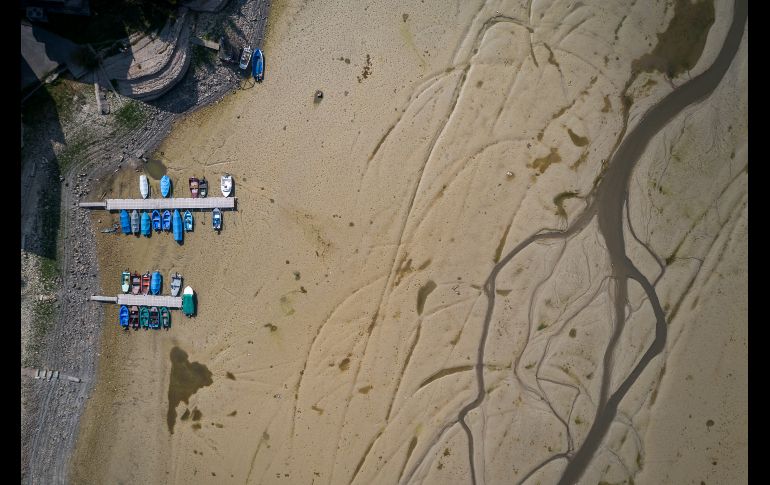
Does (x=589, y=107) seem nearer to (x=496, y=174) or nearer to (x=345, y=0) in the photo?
(x=496, y=174)

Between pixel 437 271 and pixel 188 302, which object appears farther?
pixel 188 302

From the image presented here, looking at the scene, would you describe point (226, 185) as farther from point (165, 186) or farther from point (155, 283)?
point (155, 283)

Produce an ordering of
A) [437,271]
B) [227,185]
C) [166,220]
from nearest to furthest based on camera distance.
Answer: [437,271], [227,185], [166,220]

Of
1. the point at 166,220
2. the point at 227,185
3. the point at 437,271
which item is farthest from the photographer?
the point at 166,220

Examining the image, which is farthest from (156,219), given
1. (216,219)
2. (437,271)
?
(437,271)

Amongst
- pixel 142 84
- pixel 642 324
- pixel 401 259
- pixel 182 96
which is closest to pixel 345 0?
pixel 182 96

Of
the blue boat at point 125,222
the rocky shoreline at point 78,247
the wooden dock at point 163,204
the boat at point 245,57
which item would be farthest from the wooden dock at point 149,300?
the boat at point 245,57

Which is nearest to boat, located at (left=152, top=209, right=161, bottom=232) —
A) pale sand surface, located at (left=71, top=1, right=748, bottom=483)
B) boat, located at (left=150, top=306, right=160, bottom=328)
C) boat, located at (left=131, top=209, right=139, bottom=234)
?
boat, located at (left=131, top=209, right=139, bottom=234)
